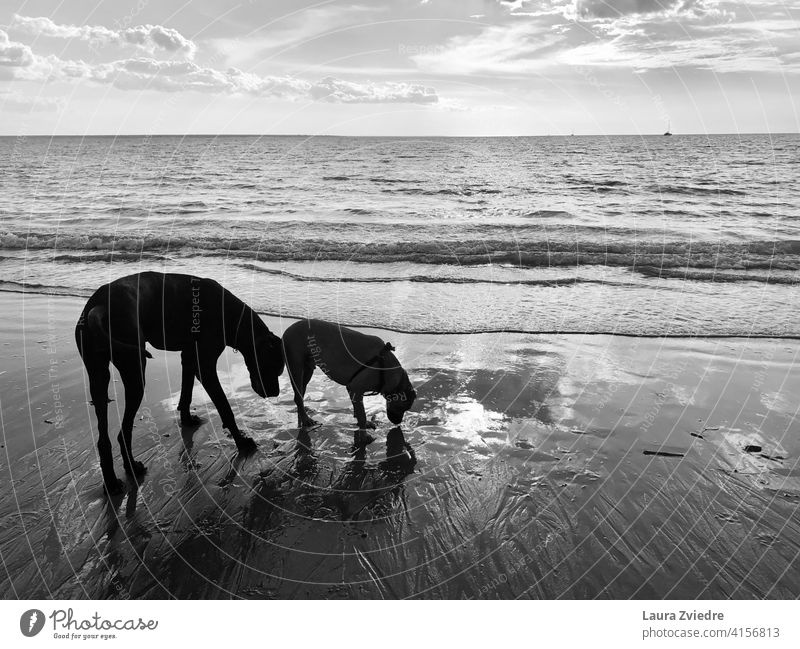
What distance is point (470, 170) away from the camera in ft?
150

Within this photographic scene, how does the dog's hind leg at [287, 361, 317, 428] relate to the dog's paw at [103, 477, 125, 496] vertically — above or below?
above

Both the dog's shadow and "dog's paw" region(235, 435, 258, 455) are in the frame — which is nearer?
the dog's shadow

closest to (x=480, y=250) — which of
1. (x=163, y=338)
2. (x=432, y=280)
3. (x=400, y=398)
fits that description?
(x=432, y=280)

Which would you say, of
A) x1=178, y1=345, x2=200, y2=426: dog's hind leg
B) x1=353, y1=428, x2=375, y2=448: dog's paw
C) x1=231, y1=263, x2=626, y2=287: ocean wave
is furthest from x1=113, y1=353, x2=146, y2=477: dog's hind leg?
x1=231, y1=263, x2=626, y2=287: ocean wave

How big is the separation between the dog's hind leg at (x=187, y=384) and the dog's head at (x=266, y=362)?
0.61m

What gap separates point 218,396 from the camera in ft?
20.5

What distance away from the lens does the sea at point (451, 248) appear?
12.4m

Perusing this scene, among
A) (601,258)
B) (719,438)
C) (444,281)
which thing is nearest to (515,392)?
(719,438)

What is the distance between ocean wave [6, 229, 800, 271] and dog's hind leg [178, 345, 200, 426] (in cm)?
1143

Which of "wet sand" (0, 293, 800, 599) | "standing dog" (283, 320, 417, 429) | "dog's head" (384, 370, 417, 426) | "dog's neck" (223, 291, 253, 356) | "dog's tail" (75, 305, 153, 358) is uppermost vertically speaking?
"dog's tail" (75, 305, 153, 358)

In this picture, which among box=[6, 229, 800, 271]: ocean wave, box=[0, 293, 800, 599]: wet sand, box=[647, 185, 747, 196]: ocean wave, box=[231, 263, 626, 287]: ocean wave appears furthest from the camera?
box=[647, 185, 747, 196]: ocean wave

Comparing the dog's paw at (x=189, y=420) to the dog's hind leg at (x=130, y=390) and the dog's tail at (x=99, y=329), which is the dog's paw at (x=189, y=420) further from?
the dog's tail at (x=99, y=329)

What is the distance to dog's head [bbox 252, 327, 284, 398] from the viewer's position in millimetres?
6656

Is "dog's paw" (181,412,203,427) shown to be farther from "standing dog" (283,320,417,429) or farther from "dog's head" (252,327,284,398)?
"standing dog" (283,320,417,429)
